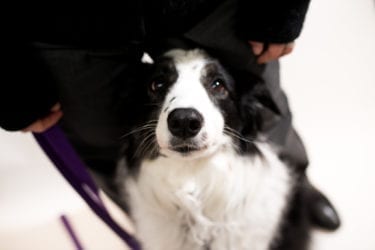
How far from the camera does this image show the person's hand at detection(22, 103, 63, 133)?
941mm

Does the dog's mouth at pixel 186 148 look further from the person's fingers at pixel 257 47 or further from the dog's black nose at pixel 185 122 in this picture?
the person's fingers at pixel 257 47

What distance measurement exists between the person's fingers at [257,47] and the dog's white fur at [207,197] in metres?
0.11

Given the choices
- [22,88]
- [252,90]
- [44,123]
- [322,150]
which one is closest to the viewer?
[22,88]

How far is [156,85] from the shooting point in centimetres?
100

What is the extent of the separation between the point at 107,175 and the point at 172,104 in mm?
421

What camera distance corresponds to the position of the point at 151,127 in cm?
102

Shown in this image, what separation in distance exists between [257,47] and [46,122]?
0.46 metres

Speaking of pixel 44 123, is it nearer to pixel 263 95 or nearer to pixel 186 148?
pixel 186 148

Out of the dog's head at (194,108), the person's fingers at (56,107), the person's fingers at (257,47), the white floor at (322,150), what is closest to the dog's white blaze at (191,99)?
the dog's head at (194,108)

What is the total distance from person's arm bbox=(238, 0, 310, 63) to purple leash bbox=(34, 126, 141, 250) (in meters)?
0.48

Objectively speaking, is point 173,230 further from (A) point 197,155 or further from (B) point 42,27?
(B) point 42,27

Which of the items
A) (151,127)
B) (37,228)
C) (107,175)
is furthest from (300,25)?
(37,228)

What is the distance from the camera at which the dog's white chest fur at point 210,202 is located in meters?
1.03

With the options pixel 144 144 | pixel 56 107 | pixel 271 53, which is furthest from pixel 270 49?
pixel 56 107
